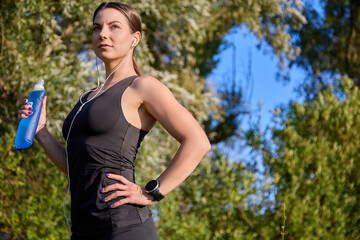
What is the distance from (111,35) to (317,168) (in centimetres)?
565

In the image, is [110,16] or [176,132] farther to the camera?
[110,16]

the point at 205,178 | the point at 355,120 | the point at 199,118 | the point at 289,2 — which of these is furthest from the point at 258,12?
the point at 205,178

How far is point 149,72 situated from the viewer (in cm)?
1010

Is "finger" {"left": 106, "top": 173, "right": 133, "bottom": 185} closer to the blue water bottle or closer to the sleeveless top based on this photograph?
the sleeveless top

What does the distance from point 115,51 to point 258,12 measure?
11433mm

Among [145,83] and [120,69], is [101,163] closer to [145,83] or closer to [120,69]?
[145,83]

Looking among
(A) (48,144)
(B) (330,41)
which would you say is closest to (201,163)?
(A) (48,144)

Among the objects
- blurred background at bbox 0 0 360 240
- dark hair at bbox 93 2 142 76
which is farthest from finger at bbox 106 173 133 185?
blurred background at bbox 0 0 360 240

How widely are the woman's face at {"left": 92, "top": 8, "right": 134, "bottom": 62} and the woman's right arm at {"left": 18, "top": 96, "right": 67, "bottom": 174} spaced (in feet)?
1.70

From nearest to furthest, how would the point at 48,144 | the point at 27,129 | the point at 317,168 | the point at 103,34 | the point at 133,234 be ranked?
the point at 133,234
the point at 103,34
the point at 27,129
the point at 48,144
the point at 317,168

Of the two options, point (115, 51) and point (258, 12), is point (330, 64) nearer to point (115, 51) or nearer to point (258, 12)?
point (258, 12)

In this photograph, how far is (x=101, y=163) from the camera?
218 cm

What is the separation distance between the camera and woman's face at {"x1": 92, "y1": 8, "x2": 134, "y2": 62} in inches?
96.1

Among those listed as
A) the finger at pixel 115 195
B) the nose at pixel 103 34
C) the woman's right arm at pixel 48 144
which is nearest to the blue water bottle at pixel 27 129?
the woman's right arm at pixel 48 144
